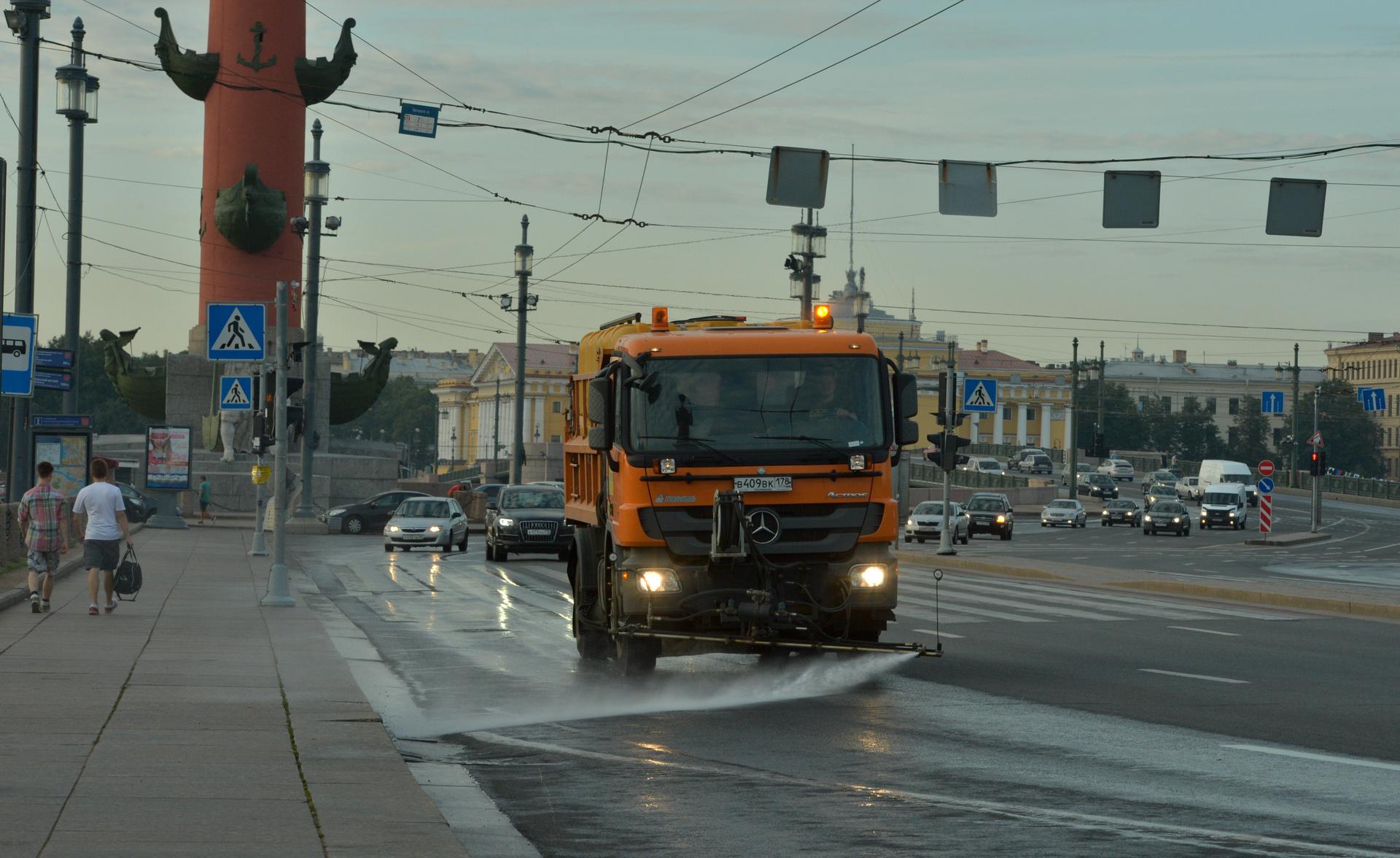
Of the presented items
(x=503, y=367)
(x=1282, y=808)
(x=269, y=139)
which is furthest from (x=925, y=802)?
(x=503, y=367)

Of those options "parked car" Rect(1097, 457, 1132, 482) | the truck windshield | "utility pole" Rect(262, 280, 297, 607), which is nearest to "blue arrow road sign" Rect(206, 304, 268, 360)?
"utility pole" Rect(262, 280, 297, 607)

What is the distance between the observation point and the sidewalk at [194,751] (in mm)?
7562

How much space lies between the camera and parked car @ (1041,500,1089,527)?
78188 millimetres

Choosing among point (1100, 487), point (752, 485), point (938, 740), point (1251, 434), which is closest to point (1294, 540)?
point (1100, 487)

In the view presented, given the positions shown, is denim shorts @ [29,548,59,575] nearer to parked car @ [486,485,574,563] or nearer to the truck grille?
the truck grille

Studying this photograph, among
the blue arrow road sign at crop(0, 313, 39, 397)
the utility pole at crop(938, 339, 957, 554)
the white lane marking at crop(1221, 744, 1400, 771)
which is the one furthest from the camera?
the utility pole at crop(938, 339, 957, 554)

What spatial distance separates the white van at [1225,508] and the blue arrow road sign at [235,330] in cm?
5812

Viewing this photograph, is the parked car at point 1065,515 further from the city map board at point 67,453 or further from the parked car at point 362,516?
the city map board at point 67,453

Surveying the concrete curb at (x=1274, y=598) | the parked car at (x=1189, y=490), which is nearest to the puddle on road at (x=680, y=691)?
the concrete curb at (x=1274, y=598)

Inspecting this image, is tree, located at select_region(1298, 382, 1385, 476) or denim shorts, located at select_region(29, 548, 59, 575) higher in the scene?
tree, located at select_region(1298, 382, 1385, 476)

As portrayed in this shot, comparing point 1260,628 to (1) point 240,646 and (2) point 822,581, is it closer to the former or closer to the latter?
(2) point 822,581

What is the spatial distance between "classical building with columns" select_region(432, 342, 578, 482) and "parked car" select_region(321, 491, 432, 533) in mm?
76598

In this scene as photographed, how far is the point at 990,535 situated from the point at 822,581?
53.1 meters

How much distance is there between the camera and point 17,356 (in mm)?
24203
